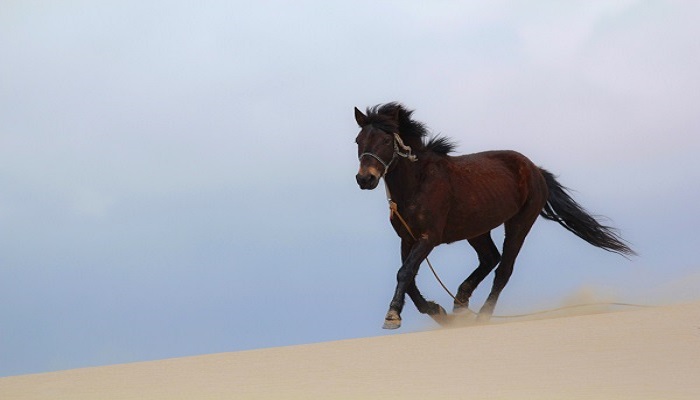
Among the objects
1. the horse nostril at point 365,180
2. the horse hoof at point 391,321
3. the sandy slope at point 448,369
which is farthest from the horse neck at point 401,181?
the sandy slope at point 448,369

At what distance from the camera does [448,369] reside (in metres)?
5.71

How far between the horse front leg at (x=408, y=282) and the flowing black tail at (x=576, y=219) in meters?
2.86

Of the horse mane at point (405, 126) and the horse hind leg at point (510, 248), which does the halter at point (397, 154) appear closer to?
the horse mane at point (405, 126)

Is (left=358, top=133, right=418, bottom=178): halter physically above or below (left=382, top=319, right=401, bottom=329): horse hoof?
above

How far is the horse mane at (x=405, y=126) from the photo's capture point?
31.5ft

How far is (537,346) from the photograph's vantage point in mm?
6297

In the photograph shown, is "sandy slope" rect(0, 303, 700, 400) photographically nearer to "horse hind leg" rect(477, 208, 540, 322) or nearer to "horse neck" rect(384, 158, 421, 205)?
"horse neck" rect(384, 158, 421, 205)

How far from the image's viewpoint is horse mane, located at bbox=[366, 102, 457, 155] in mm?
9602

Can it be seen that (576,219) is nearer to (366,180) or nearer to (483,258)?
(483,258)

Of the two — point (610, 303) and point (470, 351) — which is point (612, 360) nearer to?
point (470, 351)

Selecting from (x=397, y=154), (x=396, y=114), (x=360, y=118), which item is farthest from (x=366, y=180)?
(x=396, y=114)

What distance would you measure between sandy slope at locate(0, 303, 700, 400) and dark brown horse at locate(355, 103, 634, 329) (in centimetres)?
209

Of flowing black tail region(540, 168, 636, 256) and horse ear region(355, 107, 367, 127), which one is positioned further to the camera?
flowing black tail region(540, 168, 636, 256)

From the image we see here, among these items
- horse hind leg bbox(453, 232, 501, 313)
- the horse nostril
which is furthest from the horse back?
the horse nostril
